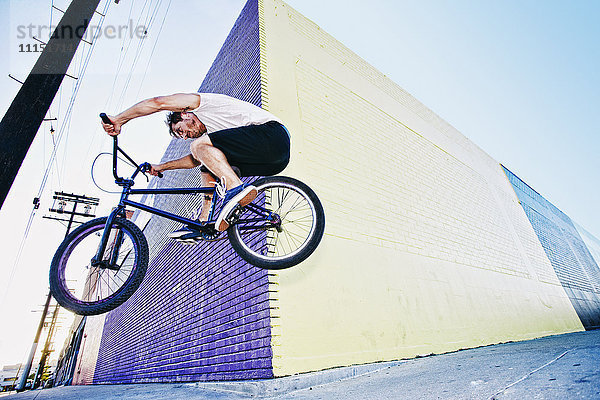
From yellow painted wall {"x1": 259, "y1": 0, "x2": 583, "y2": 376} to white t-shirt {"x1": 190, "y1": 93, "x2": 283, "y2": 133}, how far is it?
116 cm

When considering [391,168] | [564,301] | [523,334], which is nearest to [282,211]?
[391,168]

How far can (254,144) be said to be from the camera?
250 centimetres

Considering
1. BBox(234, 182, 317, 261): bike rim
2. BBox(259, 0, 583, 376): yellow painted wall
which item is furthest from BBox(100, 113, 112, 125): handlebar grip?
BBox(259, 0, 583, 376): yellow painted wall

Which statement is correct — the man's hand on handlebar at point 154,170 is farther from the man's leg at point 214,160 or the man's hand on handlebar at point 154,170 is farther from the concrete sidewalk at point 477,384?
the concrete sidewalk at point 477,384

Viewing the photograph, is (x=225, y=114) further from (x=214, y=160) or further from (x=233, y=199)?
(x=233, y=199)

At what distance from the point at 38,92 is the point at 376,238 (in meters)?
4.70

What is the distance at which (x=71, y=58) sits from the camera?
11.6 feet

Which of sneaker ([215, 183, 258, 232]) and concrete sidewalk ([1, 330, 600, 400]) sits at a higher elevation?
sneaker ([215, 183, 258, 232])

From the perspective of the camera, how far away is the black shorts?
2482 millimetres

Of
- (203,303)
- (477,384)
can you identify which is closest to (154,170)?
(203,303)

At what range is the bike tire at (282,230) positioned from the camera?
2443 millimetres

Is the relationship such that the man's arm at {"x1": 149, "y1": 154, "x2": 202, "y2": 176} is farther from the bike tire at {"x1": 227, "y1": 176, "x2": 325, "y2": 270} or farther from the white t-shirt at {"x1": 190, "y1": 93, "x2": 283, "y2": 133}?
the bike tire at {"x1": 227, "y1": 176, "x2": 325, "y2": 270}

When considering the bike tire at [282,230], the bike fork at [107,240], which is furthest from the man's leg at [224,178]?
the bike fork at [107,240]

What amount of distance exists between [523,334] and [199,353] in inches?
255
